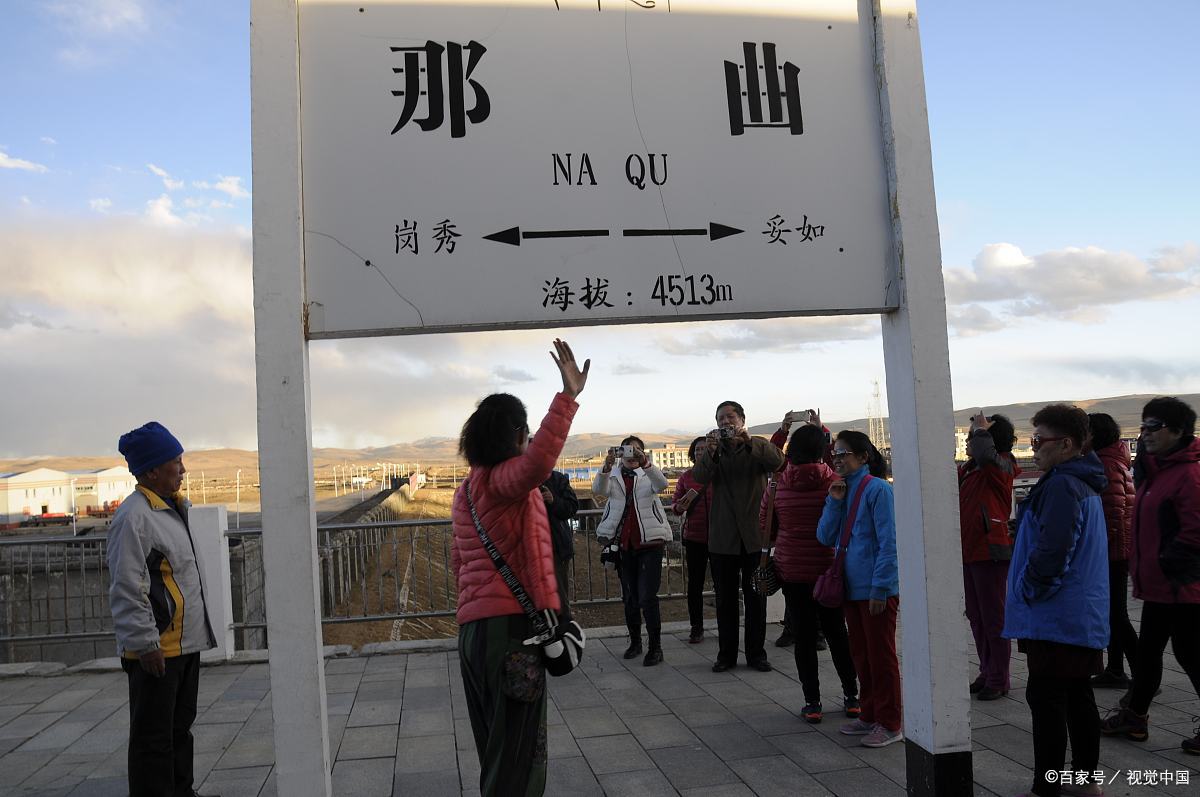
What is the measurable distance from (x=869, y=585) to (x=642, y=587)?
2629 mm

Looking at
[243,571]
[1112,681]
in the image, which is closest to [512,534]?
[1112,681]

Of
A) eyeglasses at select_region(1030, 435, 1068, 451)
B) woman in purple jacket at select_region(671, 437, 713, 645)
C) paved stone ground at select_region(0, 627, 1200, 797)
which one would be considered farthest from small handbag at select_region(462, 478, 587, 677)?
woman in purple jacket at select_region(671, 437, 713, 645)

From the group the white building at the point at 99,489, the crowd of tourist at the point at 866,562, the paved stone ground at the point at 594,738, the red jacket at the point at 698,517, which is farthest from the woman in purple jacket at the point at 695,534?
the white building at the point at 99,489

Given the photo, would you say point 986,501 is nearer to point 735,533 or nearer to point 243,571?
point 735,533

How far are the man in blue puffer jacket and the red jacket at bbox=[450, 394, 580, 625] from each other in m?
2.17

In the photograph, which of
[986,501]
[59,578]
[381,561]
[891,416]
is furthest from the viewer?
[59,578]

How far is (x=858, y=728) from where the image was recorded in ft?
15.7

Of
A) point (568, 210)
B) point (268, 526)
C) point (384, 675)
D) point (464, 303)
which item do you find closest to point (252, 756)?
point (384, 675)

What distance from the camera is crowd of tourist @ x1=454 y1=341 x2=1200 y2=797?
292cm

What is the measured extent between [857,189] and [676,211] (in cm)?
79

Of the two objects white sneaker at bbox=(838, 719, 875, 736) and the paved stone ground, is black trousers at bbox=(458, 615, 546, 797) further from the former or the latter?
white sneaker at bbox=(838, 719, 875, 736)

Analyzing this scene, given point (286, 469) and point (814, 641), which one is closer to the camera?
point (286, 469)

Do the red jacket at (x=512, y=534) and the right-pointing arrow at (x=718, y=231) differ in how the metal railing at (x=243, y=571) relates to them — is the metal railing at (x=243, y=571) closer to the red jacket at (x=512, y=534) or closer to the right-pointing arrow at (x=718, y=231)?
the red jacket at (x=512, y=534)

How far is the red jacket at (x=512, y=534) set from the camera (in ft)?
9.30
